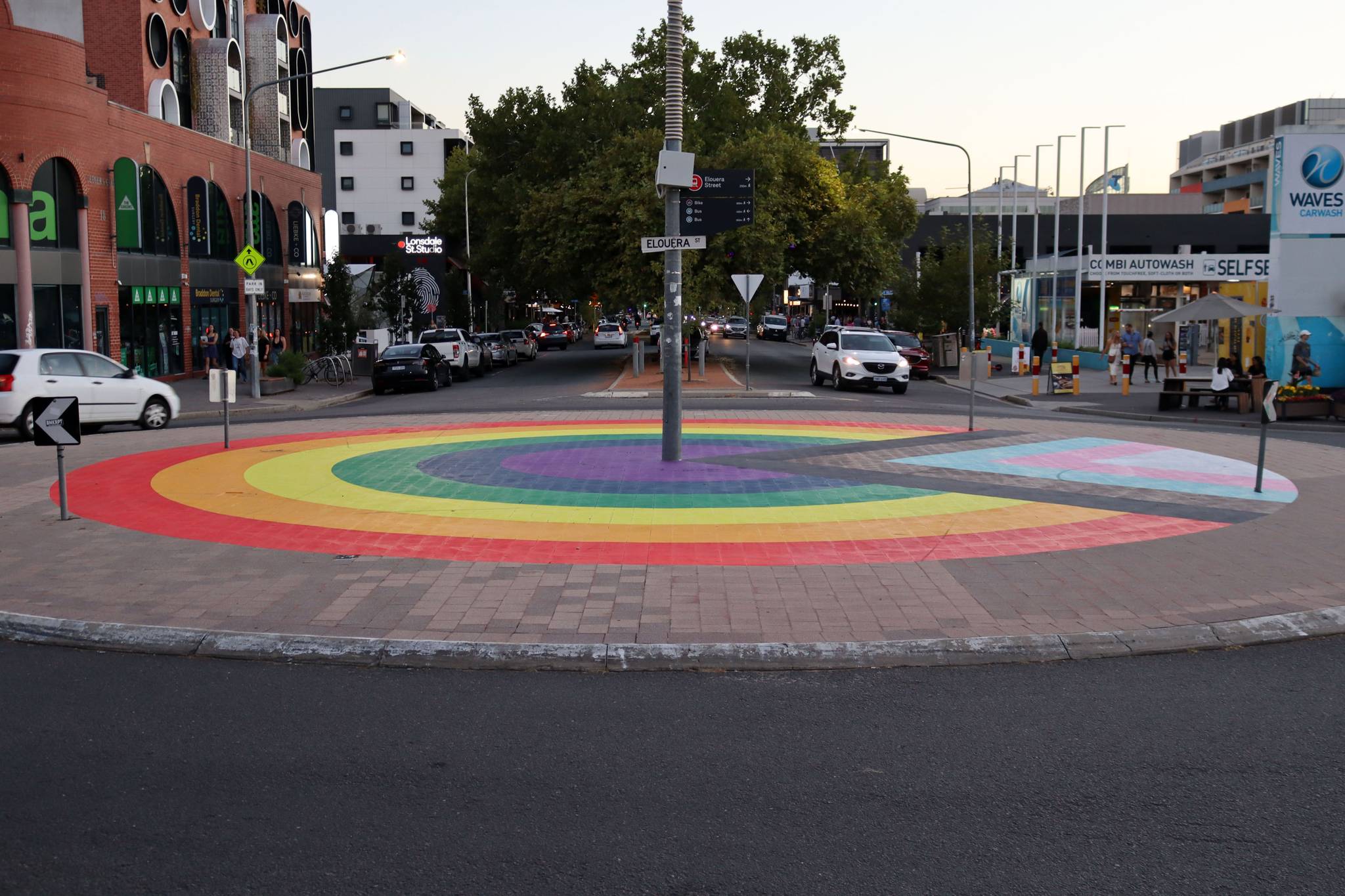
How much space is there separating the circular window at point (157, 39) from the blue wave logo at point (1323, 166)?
37.2 metres

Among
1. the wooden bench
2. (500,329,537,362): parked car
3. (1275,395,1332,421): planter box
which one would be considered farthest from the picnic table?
(500,329,537,362): parked car

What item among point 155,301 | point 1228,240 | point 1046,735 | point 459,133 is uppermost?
point 459,133

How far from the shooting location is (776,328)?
8512cm

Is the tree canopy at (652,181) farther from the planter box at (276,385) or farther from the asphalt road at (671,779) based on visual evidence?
the asphalt road at (671,779)

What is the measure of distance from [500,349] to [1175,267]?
29230 mm

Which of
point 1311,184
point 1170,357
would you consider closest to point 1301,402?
point 1311,184

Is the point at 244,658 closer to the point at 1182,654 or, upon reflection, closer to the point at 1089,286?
the point at 1182,654

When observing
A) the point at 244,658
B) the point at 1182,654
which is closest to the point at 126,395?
the point at 244,658

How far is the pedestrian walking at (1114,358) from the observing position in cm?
3681

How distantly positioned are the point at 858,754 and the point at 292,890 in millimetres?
2717

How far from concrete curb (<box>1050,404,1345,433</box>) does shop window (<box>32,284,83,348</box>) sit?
90.6 feet

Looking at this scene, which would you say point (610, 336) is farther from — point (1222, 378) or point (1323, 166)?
point (1222, 378)

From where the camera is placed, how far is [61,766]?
5586 millimetres

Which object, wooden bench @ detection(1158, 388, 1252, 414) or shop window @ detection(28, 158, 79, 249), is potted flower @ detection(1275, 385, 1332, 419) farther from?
shop window @ detection(28, 158, 79, 249)
